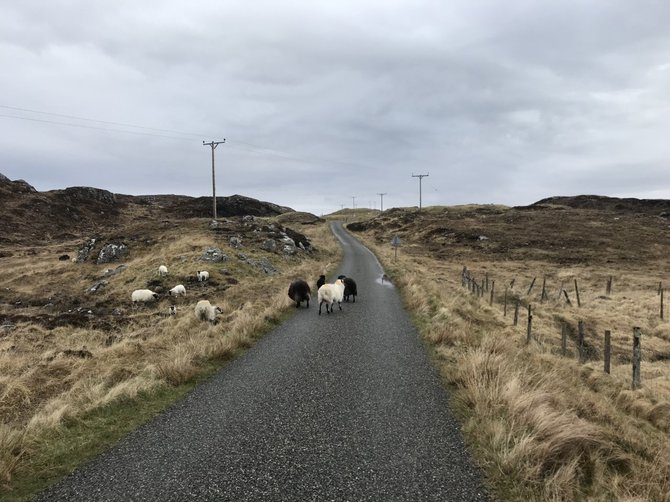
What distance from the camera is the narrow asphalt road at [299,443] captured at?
16.4 feet

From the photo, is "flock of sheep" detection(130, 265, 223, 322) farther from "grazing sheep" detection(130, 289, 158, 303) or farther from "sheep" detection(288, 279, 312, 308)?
"sheep" detection(288, 279, 312, 308)

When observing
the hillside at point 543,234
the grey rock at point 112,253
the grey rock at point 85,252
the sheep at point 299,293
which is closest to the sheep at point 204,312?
the sheep at point 299,293

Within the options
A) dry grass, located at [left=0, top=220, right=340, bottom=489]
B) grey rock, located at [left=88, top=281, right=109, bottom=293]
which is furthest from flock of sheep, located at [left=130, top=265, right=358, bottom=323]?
grey rock, located at [left=88, top=281, right=109, bottom=293]

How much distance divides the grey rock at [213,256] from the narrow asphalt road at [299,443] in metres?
22.1

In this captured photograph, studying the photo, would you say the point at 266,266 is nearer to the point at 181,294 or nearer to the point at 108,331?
the point at 181,294

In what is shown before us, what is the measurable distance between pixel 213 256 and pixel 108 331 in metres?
14.8

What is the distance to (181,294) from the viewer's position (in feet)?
79.9

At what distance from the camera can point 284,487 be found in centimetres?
506

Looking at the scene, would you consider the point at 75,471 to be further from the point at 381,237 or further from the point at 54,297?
the point at 381,237

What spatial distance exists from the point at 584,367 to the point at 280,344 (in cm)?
943

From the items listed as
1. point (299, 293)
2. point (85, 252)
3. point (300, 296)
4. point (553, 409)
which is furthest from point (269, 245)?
point (553, 409)

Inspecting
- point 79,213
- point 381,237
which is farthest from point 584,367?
point 79,213

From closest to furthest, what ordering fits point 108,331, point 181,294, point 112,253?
point 108,331 → point 181,294 → point 112,253

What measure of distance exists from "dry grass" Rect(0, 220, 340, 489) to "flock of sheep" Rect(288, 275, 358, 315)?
55 cm
